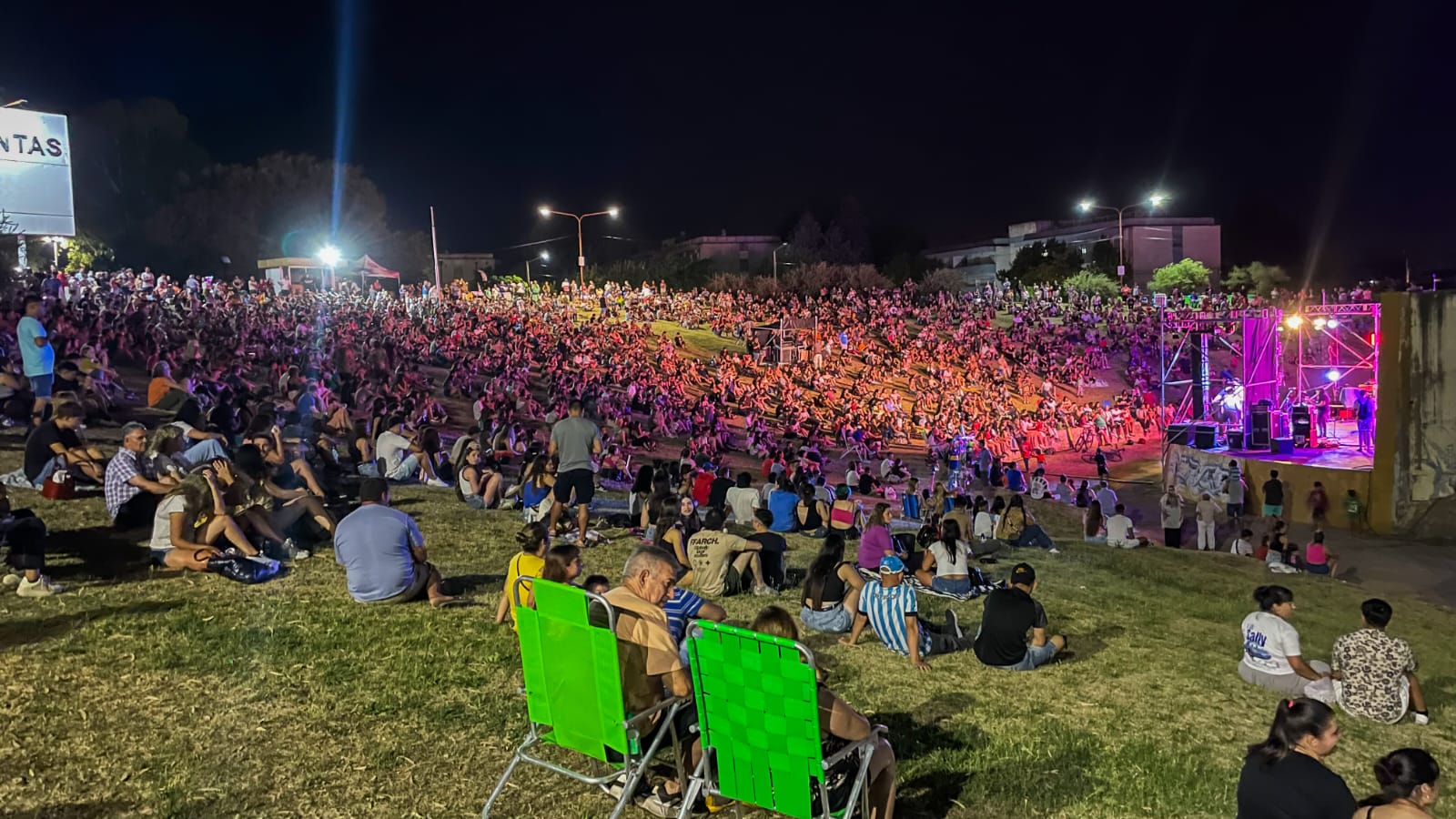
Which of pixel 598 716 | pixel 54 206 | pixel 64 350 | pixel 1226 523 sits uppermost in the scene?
pixel 54 206

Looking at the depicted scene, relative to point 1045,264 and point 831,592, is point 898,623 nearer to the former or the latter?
point 831,592

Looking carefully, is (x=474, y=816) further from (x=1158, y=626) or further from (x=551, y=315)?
(x=551, y=315)

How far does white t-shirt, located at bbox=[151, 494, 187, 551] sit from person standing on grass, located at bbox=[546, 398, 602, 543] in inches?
140

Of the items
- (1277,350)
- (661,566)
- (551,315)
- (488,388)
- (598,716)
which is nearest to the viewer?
(598,716)

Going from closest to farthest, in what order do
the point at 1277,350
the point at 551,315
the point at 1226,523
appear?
the point at 1226,523
the point at 1277,350
the point at 551,315

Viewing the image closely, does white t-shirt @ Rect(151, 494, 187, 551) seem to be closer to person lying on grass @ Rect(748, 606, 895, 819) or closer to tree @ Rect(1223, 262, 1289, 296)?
person lying on grass @ Rect(748, 606, 895, 819)

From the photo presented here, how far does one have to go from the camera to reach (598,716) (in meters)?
4.01

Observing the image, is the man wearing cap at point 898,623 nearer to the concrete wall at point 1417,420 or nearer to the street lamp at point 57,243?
the concrete wall at point 1417,420

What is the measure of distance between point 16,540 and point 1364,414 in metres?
25.3

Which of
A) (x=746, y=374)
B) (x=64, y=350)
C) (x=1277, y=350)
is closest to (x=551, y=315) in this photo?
(x=746, y=374)

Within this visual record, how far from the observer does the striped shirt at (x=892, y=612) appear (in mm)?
6773

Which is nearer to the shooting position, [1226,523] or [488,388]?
[1226,523]

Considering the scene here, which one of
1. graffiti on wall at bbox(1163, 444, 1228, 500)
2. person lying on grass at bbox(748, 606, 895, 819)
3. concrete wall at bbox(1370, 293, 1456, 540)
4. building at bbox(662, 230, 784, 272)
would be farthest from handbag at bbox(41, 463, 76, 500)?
building at bbox(662, 230, 784, 272)

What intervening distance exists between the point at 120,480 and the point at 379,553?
9.65ft
